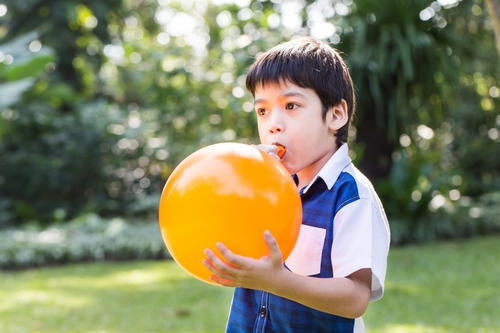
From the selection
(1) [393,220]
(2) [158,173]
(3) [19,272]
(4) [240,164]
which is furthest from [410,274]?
(2) [158,173]

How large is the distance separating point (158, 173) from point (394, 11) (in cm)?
491

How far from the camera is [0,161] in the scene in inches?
436

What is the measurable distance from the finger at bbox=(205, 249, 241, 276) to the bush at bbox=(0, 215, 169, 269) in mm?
6973

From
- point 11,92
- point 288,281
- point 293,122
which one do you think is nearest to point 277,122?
point 293,122

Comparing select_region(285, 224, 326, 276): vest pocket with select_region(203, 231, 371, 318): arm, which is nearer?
select_region(203, 231, 371, 318): arm

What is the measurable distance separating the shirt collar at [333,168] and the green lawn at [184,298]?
285 centimetres

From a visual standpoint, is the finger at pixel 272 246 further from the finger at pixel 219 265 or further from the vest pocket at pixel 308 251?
the vest pocket at pixel 308 251

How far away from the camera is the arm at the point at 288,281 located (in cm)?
150

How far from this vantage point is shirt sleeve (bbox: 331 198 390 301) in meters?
1.68

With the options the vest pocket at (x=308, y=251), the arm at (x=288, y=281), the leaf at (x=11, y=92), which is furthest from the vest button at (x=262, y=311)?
the leaf at (x=11, y=92)

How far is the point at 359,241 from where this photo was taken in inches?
66.3

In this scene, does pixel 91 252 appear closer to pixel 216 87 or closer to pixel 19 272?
pixel 19 272

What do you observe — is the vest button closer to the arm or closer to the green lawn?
the arm

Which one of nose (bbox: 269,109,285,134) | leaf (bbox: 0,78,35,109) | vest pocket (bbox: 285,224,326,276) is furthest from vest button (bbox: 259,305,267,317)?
leaf (bbox: 0,78,35,109)
